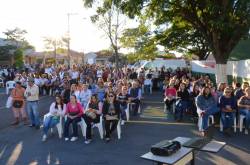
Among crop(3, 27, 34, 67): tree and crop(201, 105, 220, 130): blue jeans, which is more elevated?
crop(3, 27, 34, 67): tree

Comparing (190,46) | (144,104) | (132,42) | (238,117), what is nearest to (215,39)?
(144,104)

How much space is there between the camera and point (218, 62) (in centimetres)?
1838

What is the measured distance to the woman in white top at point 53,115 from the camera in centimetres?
1058

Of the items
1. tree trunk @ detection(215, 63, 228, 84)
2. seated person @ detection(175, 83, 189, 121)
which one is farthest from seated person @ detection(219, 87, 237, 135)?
tree trunk @ detection(215, 63, 228, 84)

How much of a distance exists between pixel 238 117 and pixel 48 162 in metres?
6.70

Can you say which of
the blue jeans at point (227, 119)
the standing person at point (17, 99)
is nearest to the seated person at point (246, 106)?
the blue jeans at point (227, 119)

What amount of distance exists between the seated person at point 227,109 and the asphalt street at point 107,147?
334mm

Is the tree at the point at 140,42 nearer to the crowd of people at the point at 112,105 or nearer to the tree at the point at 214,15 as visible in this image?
the tree at the point at 214,15

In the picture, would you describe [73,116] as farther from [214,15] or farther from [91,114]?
[214,15]

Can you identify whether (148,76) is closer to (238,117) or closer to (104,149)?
(238,117)

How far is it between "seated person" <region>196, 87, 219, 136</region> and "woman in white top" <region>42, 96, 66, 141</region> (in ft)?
13.6

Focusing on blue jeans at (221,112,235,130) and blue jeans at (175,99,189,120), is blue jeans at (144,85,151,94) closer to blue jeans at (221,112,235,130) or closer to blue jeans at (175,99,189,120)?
blue jeans at (175,99,189,120)

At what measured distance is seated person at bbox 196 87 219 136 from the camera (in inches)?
432

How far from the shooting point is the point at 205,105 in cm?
1118
